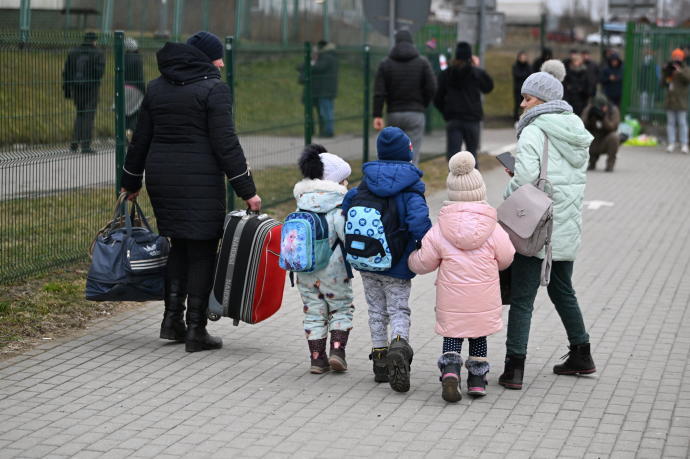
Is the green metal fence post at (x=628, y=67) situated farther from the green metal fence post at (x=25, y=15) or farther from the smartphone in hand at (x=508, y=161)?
the smartphone in hand at (x=508, y=161)

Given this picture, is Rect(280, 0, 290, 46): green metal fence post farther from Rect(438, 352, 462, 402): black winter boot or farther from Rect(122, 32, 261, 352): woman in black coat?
Rect(438, 352, 462, 402): black winter boot

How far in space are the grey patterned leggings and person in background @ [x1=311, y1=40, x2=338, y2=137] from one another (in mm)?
6638

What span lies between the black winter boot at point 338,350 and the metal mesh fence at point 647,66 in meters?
17.5

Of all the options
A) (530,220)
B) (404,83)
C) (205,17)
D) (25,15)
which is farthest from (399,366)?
(205,17)

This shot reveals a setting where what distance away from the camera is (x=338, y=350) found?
20.9ft

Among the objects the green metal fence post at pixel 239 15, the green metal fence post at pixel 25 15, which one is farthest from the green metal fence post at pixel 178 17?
the green metal fence post at pixel 25 15

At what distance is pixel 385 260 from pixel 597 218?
23.7 ft

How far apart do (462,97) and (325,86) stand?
65.0 inches

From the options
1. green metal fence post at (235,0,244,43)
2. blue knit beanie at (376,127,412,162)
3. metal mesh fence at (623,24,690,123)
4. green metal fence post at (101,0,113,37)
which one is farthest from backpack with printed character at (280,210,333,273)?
metal mesh fence at (623,24,690,123)

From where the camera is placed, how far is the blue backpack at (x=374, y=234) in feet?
19.3

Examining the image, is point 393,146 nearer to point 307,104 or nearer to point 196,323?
point 196,323

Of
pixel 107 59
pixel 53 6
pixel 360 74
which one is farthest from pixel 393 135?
pixel 53 6

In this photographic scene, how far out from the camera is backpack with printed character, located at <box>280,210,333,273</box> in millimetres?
6098

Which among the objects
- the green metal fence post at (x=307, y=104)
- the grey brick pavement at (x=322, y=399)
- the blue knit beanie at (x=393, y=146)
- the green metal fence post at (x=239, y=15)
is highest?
the green metal fence post at (x=239, y=15)
